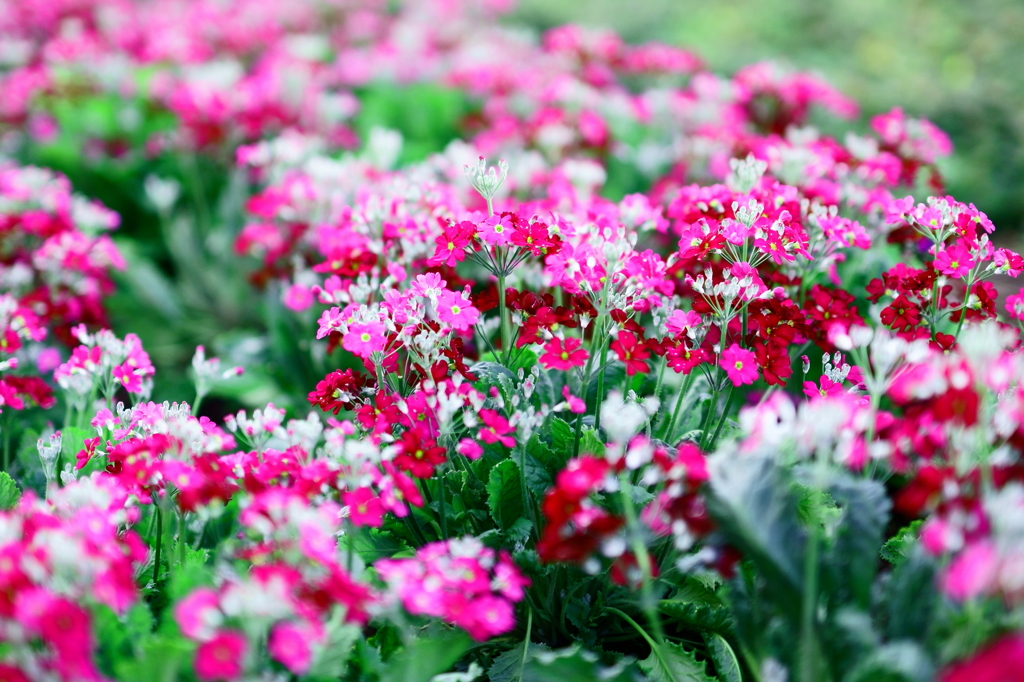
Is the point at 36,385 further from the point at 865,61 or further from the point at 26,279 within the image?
the point at 865,61

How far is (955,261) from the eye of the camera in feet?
6.86

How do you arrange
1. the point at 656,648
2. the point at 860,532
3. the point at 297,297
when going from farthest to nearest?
the point at 297,297 < the point at 656,648 < the point at 860,532

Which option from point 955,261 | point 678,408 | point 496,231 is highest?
point 955,261

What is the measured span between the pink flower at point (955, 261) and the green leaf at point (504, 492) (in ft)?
4.06

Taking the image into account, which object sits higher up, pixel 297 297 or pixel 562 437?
pixel 562 437

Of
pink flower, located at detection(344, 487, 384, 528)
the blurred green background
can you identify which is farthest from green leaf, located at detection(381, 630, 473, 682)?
the blurred green background

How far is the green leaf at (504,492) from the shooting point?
2.02 m

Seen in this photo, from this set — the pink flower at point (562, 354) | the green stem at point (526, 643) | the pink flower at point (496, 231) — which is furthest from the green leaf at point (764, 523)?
the pink flower at point (496, 231)

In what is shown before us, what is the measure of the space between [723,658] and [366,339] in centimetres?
115

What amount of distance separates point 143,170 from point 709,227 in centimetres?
432

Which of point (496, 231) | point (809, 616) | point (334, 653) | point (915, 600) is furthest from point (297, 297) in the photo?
point (915, 600)

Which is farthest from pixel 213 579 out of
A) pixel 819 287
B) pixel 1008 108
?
pixel 1008 108

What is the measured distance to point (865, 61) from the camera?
9070 mm

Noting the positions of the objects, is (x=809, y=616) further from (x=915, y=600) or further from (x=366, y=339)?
(x=366, y=339)
